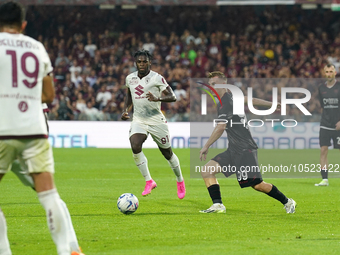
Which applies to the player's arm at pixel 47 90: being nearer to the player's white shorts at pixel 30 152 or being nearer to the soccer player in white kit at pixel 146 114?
the player's white shorts at pixel 30 152

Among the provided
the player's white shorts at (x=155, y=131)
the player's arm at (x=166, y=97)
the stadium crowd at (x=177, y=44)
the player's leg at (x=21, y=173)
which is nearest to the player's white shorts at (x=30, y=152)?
the player's leg at (x=21, y=173)

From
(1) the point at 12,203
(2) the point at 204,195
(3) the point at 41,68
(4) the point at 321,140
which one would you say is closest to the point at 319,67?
(4) the point at 321,140

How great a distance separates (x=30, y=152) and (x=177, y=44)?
2436cm

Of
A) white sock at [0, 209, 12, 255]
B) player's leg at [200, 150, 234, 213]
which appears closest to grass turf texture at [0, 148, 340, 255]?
player's leg at [200, 150, 234, 213]

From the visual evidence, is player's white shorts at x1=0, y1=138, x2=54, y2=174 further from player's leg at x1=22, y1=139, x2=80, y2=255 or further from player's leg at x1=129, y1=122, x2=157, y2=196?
player's leg at x1=129, y1=122, x2=157, y2=196

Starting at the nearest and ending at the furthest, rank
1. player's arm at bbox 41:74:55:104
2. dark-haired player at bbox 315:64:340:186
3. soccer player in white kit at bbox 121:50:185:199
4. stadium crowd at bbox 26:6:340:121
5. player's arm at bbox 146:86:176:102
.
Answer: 1. player's arm at bbox 41:74:55:104
2. player's arm at bbox 146:86:176:102
3. soccer player in white kit at bbox 121:50:185:199
4. dark-haired player at bbox 315:64:340:186
5. stadium crowd at bbox 26:6:340:121

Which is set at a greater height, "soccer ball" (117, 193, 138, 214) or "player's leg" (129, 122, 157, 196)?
"player's leg" (129, 122, 157, 196)

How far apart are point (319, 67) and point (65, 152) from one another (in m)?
12.8

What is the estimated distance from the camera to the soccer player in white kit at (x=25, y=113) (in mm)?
4543

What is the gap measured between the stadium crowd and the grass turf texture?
11585 mm

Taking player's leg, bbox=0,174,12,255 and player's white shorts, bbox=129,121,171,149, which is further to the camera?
player's white shorts, bbox=129,121,171,149

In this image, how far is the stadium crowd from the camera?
25.6 meters

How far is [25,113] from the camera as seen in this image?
4.56 metres

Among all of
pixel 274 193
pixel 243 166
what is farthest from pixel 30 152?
pixel 274 193
